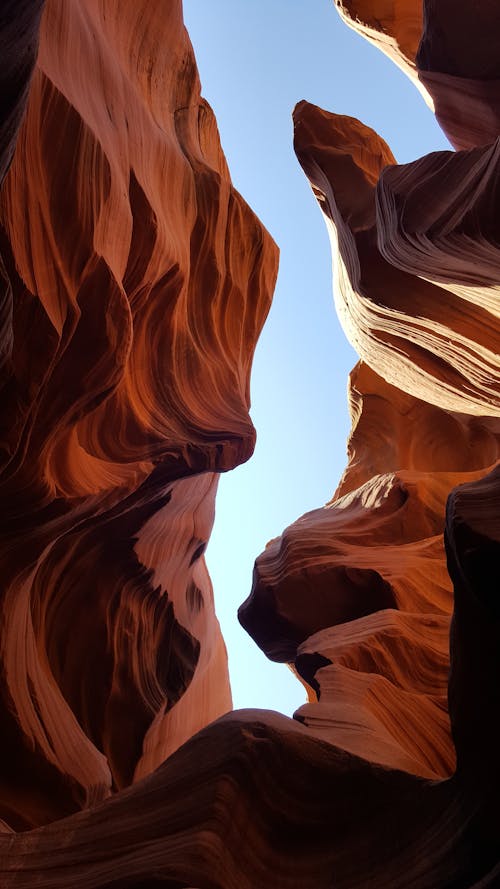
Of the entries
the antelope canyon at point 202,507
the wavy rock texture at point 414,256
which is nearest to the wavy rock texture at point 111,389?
the antelope canyon at point 202,507

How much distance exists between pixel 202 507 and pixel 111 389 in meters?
3.01

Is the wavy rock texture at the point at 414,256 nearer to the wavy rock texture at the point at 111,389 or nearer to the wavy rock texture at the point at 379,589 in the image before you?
the wavy rock texture at the point at 111,389

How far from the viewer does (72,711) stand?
20.1 ft

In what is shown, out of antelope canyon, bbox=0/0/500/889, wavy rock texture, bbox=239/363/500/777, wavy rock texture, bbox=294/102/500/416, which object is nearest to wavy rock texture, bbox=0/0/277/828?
antelope canyon, bbox=0/0/500/889

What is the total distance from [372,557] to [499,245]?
288cm

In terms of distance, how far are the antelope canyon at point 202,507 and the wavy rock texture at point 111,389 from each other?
0.02 meters

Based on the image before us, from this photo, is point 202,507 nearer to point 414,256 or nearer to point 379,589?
point 379,589

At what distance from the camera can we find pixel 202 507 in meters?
8.20

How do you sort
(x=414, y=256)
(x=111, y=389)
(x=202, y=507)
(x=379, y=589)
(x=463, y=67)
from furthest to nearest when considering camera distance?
1. (x=202, y=507)
2. (x=463, y=67)
3. (x=379, y=589)
4. (x=414, y=256)
5. (x=111, y=389)

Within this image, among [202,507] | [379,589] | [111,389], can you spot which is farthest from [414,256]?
[202,507]

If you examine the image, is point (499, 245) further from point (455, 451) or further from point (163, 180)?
point (455, 451)

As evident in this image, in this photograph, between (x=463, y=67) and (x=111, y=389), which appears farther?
(x=463, y=67)

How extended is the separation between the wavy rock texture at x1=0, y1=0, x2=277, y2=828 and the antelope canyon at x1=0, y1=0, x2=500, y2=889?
24mm

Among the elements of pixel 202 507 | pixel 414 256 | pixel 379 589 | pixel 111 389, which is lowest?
pixel 379 589
